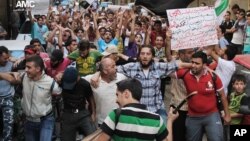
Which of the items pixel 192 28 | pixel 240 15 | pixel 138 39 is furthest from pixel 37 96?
pixel 240 15

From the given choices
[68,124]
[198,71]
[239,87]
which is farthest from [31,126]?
[239,87]

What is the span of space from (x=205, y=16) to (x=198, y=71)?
1.16 m

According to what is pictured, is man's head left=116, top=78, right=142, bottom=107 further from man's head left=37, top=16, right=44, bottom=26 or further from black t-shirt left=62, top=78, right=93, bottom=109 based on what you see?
man's head left=37, top=16, right=44, bottom=26

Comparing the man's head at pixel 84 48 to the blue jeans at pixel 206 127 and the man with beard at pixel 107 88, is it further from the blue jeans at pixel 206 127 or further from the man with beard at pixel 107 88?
the blue jeans at pixel 206 127

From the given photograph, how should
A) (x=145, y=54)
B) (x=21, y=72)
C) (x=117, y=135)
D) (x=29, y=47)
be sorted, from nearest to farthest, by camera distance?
(x=117, y=135)
(x=145, y=54)
(x=21, y=72)
(x=29, y=47)

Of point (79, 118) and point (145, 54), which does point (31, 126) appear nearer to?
point (79, 118)

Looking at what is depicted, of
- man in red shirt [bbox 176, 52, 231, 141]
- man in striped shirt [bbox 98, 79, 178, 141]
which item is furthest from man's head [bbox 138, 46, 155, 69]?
man in striped shirt [bbox 98, 79, 178, 141]

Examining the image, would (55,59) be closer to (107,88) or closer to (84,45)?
(84,45)

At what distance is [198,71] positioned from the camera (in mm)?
7605

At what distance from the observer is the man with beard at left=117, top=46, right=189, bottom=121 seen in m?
7.46

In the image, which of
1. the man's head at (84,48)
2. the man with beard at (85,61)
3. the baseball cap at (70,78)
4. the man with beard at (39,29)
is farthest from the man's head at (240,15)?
the baseball cap at (70,78)

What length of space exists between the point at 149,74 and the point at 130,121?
2677mm

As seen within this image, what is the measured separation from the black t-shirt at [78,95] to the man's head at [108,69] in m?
0.31

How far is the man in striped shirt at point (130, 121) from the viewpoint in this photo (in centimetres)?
489
